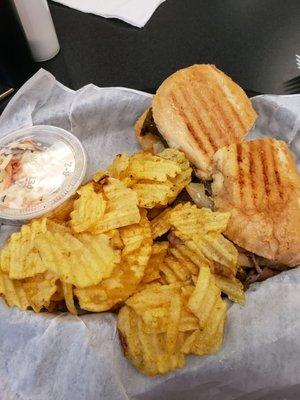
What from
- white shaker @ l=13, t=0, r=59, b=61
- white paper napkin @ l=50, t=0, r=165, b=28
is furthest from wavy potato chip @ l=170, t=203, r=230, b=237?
white paper napkin @ l=50, t=0, r=165, b=28

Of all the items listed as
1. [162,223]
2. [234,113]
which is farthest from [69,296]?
[234,113]

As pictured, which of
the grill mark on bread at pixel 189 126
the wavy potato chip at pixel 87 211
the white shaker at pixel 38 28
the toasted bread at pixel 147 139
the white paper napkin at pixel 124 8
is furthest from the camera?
the white paper napkin at pixel 124 8

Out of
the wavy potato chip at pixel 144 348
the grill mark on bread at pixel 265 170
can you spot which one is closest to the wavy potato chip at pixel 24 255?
the wavy potato chip at pixel 144 348

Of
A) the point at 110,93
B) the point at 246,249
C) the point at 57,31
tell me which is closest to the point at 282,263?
the point at 246,249

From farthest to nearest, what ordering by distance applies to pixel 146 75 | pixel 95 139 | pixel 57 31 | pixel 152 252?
pixel 57 31 → pixel 146 75 → pixel 95 139 → pixel 152 252

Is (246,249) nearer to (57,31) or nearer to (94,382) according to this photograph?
(94,382)

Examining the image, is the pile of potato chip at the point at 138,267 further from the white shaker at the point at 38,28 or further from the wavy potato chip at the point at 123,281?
the white shaker at the point at 38,28

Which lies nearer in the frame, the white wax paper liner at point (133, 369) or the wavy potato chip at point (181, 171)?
the white wax paper liner at point (133, 369)

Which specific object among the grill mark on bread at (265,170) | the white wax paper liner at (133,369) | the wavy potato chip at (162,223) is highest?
the grill mark on bread at (265,170)
